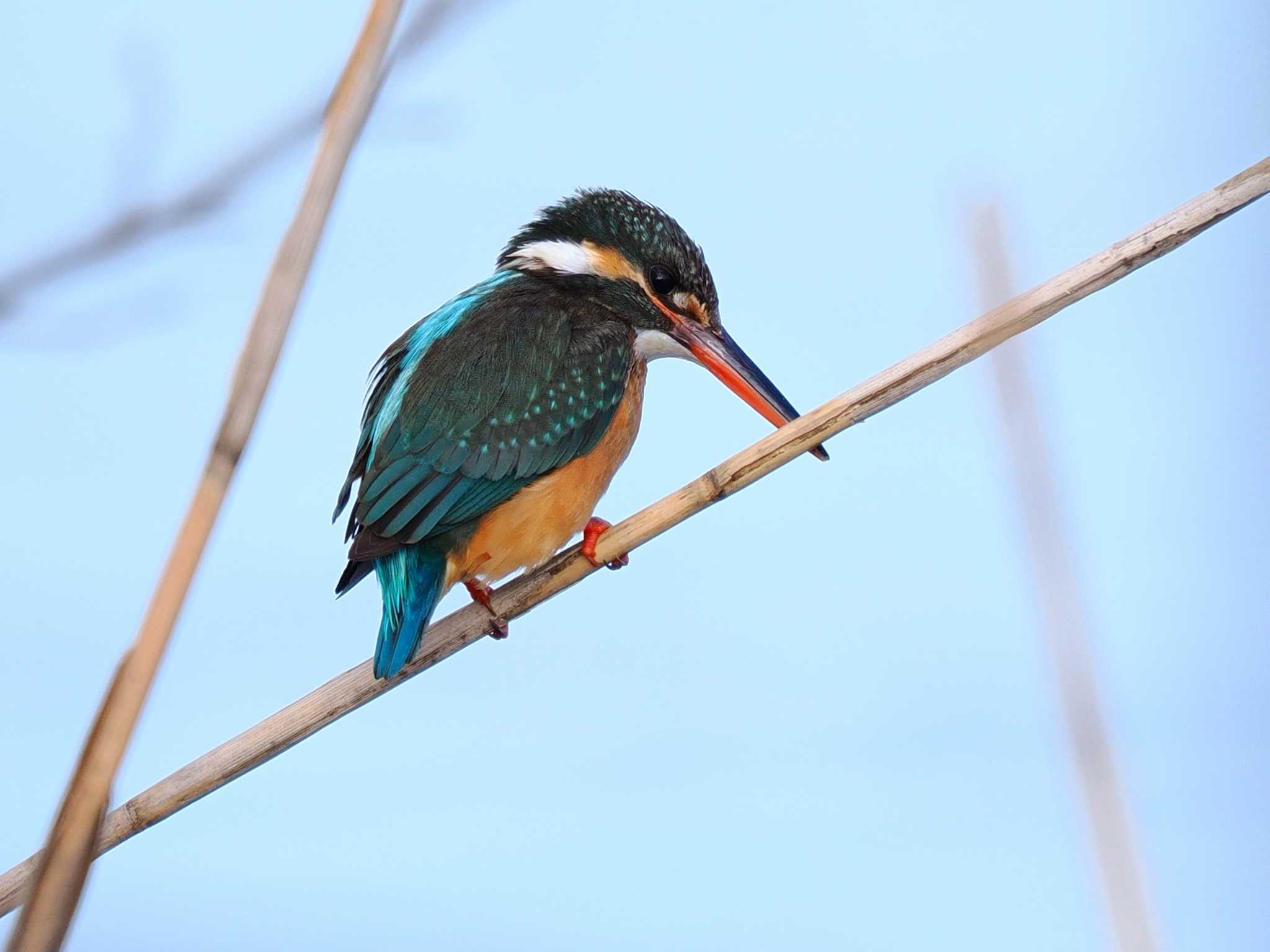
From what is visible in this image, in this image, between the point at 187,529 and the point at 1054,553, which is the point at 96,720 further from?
the point at 1054,553

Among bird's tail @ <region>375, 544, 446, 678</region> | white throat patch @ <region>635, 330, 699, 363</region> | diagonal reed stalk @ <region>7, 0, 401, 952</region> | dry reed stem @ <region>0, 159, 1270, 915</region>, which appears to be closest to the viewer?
diagonal reed stalk @ <region>7, 0, 401, 952</region>

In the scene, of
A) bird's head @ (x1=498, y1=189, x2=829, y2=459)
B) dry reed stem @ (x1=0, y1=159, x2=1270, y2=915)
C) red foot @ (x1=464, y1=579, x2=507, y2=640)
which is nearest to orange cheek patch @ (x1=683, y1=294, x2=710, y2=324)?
bird's head @ (x1=498, y1=189, x2=829, y2=459)

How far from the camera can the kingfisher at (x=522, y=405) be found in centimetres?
176

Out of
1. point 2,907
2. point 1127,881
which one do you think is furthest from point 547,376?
point 1127,881

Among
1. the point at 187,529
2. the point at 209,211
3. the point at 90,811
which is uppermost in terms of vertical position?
the point at 209,211

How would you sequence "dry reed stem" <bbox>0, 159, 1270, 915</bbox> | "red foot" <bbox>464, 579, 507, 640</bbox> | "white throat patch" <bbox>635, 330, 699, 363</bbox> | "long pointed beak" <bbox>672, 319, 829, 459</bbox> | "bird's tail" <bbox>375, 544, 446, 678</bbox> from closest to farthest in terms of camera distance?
"dry reed stem" <bbox>0, 159, 1270, 915</bbox>, "bird's tail" <bbox>375, 544, 446, 678</bbox>, "red foot" <bbox>464, 579, 507, 640</bbox>, "long pointed beak" <bbox>672, 319, 829, 459</bbox>, "white throat patch" <bbox>635, 330, 699, 363</bbox>

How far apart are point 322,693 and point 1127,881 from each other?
0.81 meters

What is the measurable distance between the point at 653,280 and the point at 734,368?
23 centimetres

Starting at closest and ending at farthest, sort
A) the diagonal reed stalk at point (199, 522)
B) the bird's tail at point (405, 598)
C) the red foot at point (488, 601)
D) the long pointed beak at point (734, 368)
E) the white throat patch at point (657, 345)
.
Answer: the diagonal reed stalk at point (199, 522) < the bird's tail at point (405, 598) < the red foot at point (488, 601) < the long pointed beak at point (734, 368) < the white throat patch at point (657, 345)

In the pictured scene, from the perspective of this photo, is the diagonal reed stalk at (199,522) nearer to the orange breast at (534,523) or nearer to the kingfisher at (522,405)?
the kingfisher at (522,405)

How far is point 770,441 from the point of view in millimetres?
1328

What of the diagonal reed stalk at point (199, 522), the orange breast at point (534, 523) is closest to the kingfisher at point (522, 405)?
the orange breast at point (534, 523)

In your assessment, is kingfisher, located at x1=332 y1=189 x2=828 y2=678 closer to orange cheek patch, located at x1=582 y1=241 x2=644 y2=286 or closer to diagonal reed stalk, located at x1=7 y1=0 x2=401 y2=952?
orange cheek patch, located at x1=582 y1=241 x2=644 y2=286

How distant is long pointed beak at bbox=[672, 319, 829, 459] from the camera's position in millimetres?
2066
